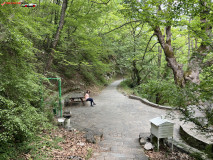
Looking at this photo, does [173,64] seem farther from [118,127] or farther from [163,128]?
[118,127]

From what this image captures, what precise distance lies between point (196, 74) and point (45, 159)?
5920mm

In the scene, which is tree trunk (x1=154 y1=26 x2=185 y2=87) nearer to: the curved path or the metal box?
the metal box

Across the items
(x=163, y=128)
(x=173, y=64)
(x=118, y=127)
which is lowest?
(x=118, y=127)

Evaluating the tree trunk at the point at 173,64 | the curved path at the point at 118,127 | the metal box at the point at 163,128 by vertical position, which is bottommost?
the curved path at the point at 118,127

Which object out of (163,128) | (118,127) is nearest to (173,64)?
(163,128)

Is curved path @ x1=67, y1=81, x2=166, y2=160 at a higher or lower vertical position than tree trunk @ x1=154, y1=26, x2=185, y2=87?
lower

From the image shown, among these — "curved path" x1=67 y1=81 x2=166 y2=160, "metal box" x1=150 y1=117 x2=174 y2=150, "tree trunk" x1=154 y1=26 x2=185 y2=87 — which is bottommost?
"curved path" x1=67 y1=81 x2=166 y2=160

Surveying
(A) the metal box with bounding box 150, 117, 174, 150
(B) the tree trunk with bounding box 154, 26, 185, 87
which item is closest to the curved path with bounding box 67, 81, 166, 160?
(A) the metal box with bounding box 150, 117, 174, 150

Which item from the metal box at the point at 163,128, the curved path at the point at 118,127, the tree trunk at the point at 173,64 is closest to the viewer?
the curved path at the point at 118,127

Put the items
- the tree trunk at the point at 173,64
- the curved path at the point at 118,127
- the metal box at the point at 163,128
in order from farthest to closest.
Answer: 1. the tree trunk at the point at 173,64
2. the metal box at the point at 163,128
3. the curved path at the point at 118,127

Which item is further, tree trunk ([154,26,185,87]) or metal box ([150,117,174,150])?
tree trunk ([154,26,185,87])

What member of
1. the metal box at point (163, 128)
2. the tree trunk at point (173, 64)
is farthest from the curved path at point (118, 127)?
the tree trunk at point (173, 64)

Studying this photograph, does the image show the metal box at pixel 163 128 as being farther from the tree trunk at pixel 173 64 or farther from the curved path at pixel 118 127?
the tree trunk at pixel 173 64

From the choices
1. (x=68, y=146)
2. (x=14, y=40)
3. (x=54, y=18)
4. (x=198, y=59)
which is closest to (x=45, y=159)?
(x=68, y=146)
